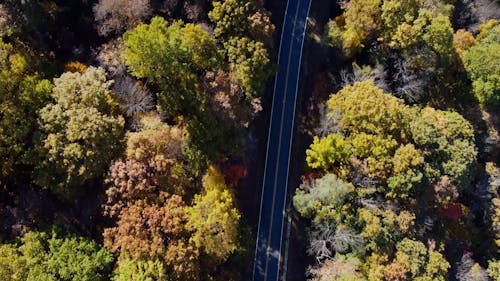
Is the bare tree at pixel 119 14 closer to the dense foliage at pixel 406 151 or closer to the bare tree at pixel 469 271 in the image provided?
the dense foliage at pixel 406 151

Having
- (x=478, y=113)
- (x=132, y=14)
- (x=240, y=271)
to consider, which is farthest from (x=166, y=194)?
(x=478, y=113)

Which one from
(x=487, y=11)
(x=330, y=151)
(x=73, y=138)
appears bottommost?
(x=73, y=138)

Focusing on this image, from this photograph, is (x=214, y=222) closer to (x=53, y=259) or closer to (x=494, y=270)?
(x=53, y=259)

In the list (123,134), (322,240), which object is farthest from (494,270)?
(123,134)

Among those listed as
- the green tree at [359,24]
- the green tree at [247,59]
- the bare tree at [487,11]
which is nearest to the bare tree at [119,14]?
the green tree at [247,59]

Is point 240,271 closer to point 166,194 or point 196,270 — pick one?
point 196,270

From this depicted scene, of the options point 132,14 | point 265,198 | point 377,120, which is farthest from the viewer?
point 265,198

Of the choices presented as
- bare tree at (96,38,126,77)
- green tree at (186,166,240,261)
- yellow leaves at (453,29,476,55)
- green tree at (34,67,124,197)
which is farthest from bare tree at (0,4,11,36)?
yellow leaves at (453,29,476,55)
